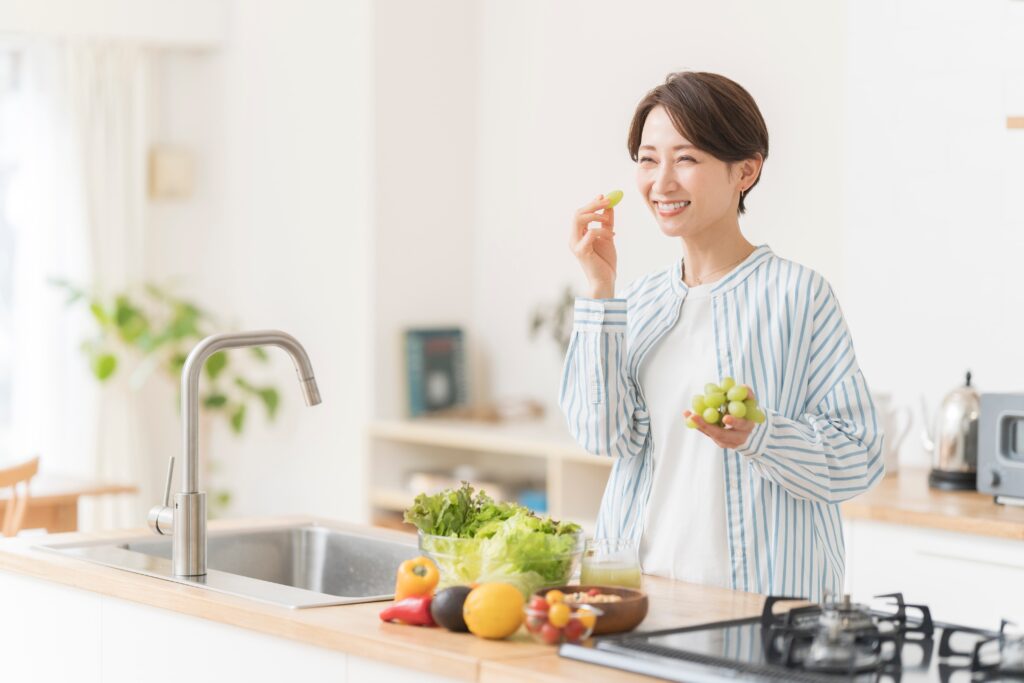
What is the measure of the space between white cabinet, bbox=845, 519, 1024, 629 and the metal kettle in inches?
13.4

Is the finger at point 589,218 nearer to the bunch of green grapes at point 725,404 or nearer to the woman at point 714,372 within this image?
the woman at point 714,372

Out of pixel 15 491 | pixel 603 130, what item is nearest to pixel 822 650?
pixel 15 491

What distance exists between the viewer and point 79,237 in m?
5.42

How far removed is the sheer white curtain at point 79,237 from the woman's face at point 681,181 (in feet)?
11.7

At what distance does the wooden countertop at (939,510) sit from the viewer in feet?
9.99

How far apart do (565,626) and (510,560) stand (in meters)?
0.20

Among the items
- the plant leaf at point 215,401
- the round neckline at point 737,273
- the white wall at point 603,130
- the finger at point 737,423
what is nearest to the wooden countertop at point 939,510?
the white wall at point 603,130

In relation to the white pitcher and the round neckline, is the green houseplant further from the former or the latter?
the round neckline

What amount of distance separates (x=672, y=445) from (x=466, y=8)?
3.20 meters

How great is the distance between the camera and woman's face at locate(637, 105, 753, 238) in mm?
2199

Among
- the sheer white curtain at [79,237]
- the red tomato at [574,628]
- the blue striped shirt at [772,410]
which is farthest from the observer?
the sheer white curtain at [79,237]

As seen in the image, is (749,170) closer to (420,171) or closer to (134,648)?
(134,648)

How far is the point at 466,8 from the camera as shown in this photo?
16.9 feet

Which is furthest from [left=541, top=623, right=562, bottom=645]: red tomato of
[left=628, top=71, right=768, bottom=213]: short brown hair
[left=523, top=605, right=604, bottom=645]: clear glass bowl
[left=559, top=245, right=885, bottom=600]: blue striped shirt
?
[left=628, top=71, right=768, bottom=213]: short brown hair
